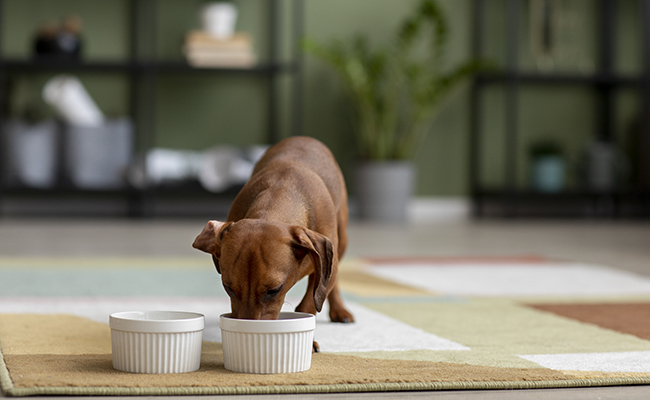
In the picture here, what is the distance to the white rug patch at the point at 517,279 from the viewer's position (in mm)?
2184

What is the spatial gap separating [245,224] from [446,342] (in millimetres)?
477

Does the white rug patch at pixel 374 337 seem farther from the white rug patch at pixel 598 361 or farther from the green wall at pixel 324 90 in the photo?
the green wall at pixel 324 90

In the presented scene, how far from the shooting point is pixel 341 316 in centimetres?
161

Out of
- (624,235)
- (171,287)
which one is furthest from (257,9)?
(171,287)

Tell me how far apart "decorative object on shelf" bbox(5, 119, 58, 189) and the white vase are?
5.87 ft

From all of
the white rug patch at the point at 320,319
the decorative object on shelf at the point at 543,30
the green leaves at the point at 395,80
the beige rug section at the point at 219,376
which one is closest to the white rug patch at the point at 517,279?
the white rug patch at the point at 320,319

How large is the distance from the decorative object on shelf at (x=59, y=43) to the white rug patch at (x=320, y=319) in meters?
3.12

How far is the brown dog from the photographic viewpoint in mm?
1104

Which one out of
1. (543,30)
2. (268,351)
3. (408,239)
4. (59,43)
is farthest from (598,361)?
(543,30)

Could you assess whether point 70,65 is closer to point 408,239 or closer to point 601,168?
point 408,239

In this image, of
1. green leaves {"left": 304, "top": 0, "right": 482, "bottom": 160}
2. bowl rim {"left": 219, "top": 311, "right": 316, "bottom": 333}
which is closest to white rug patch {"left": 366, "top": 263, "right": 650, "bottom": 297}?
bowl rim {"left": 219, "top": 311, "right": 316, "bottom": 333}

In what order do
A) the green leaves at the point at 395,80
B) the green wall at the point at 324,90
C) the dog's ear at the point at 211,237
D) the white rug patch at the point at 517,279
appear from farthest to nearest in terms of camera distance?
the green wall at the point at 324,90, the green leaves at the point at 395,80, the white rug patch at the point at 517,279, the dog's ear at the point at 211,237

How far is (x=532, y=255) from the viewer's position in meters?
3.12

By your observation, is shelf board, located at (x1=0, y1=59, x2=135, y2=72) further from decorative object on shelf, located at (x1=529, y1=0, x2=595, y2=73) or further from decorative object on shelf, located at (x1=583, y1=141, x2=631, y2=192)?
decorative object on shelf, located at (x1=583, y1=141, x2=631, y2=192)
